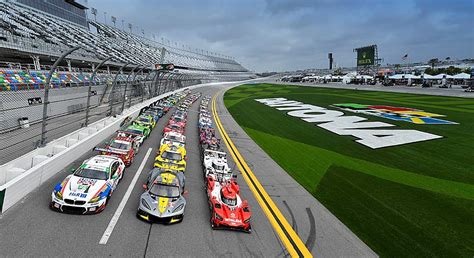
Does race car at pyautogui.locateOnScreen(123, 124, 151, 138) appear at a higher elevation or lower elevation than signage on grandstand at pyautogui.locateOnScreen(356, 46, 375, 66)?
lower

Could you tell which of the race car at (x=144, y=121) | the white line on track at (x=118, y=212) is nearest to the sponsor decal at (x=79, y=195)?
the white line on track at (x=118, y=212)

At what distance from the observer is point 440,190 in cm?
1266

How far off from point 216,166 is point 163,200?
4407mm

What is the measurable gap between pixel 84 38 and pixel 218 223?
7962 cm

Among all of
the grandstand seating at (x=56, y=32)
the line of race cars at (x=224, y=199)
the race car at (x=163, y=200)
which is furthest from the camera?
the grandstand seating at (x=56, y=32)

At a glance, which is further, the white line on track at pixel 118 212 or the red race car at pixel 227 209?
the red race car at pixel 227 209

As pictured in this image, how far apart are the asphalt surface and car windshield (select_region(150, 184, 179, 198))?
781 mm

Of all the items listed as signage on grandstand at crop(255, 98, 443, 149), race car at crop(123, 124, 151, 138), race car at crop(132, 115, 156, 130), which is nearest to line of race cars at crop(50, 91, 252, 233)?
race car at crop(123, 124, 151, 138)

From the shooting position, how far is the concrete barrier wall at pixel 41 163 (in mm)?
9164

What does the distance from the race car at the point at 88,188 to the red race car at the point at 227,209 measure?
12.0 ft

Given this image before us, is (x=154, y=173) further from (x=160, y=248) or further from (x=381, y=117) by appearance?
(x=381, y=117)

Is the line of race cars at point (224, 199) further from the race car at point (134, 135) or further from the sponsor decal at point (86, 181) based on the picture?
the race car at point (134, 135)

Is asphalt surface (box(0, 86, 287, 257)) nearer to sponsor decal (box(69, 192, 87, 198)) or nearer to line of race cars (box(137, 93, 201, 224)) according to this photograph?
line of race cars (box(137, 93, 201, 224))

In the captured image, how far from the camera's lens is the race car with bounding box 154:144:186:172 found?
12975mm
